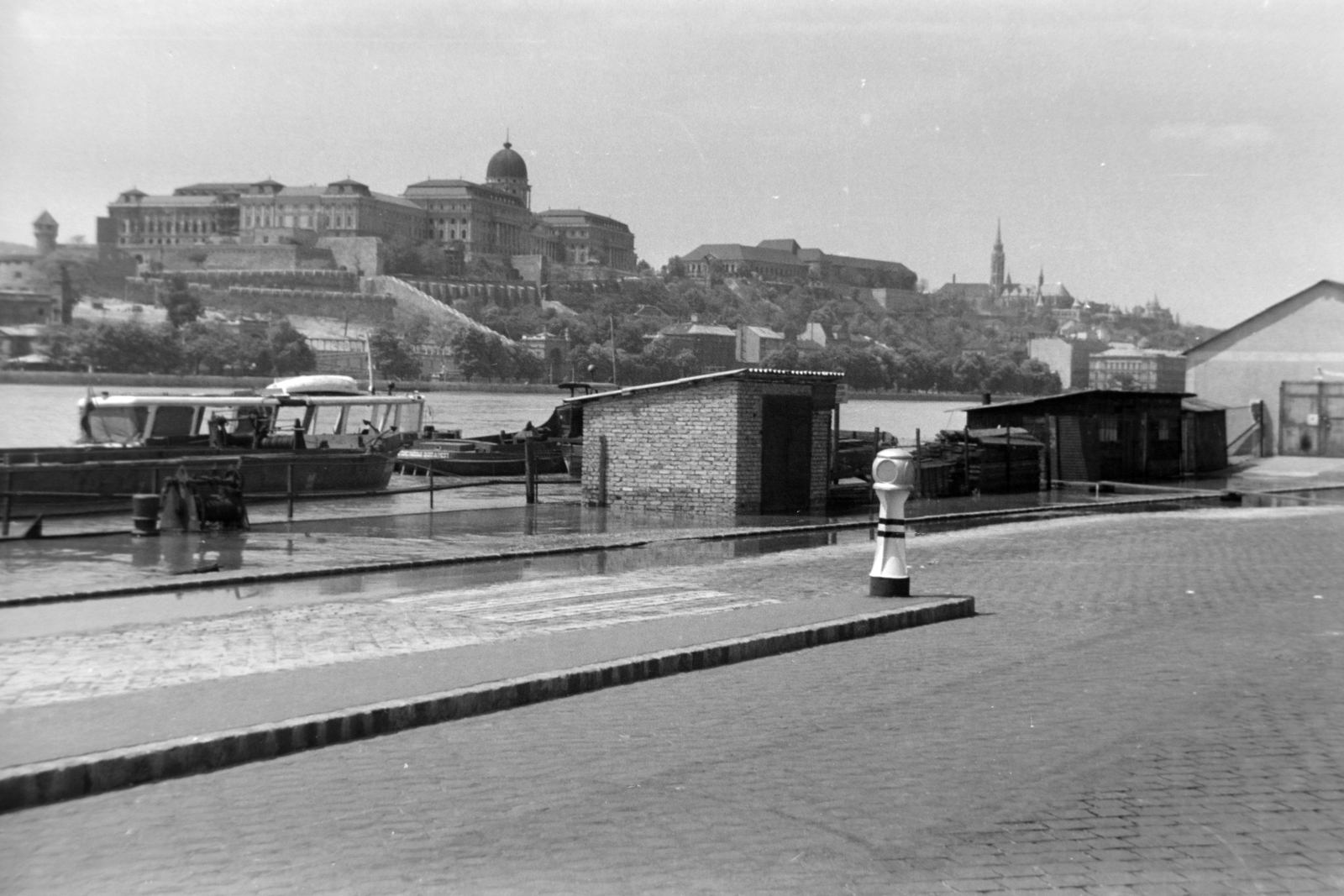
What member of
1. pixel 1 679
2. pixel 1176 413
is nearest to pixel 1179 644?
pixel 1 679

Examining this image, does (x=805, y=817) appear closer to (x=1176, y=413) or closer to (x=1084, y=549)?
(x=1084, y=549)

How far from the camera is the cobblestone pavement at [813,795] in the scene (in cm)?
529

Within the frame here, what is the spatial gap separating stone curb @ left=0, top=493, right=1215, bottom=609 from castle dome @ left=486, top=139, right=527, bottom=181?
110m

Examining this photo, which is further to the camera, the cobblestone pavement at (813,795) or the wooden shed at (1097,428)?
the wooden shed at (1097,428)

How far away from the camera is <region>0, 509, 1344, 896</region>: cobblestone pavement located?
17.3ft

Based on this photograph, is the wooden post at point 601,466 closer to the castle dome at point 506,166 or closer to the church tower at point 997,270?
the church tower at point 997,270

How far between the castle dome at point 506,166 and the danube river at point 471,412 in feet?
149

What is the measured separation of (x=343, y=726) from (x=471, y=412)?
77.8m

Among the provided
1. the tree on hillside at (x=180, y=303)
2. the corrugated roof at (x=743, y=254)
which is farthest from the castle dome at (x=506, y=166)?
the tree on hillside at (x=180, y=303)

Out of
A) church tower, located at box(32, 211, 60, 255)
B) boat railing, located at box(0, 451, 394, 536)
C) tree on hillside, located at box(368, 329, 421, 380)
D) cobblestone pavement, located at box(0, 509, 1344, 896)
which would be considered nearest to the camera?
cobblestone pavement, located at box(0, 509, 1344, 896)

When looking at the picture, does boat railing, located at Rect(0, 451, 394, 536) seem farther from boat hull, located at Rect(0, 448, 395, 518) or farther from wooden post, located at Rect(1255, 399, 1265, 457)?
wooden post, located at Rect(1255, 399, 1265, 457)

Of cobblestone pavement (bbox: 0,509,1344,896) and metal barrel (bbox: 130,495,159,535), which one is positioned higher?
metal barrel (bbox: 130,495,159,535)

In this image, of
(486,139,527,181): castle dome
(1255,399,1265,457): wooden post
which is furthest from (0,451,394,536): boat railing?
(486,139,527,181): castle dome

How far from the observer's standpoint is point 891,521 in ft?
41.3
